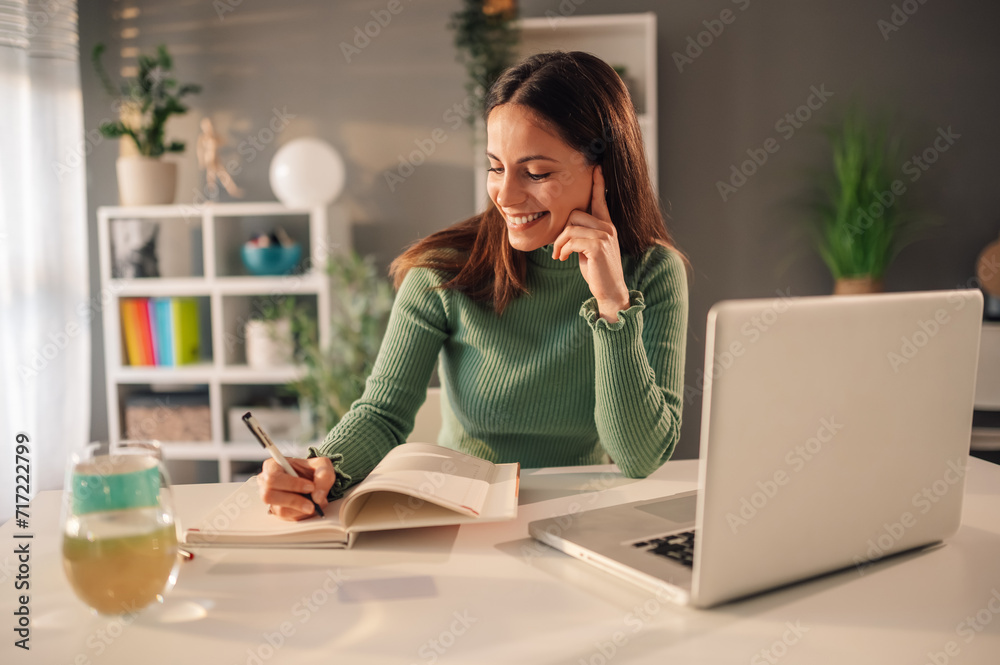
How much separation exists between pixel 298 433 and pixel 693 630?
2503 mm

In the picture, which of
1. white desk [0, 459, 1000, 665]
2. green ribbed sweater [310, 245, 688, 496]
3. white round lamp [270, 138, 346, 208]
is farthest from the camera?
white round lamp [270, 138, 346, 208]

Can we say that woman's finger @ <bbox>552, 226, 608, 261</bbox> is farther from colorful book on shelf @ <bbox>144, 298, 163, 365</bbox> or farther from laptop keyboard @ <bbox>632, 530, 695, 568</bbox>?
colorful book on shelf @ <bbox>144, 298, 163, 365</bbox>

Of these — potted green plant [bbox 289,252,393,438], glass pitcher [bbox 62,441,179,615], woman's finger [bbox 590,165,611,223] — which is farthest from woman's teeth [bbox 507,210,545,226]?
potted green plant [bbox 289,252,393,438]

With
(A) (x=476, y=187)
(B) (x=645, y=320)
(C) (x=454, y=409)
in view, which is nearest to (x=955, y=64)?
(A) (x=476, y=187)

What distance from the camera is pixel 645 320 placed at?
4.51 ft

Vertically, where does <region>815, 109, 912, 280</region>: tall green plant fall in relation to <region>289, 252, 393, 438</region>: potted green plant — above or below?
above

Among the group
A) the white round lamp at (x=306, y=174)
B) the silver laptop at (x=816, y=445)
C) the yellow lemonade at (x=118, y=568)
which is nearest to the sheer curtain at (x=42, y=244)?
the white round lamp at (x=306, y=174)

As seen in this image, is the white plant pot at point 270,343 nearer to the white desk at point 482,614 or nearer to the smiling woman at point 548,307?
the smiling woman at point 548,307

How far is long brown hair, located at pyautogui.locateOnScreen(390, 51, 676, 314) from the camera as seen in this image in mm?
1292

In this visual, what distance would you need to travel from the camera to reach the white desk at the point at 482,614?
0.65 meters

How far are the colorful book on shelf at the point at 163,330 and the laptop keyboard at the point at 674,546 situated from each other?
101 inches

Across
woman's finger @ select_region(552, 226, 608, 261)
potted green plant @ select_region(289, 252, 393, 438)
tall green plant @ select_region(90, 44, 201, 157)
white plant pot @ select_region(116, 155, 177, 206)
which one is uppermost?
tall green plant @ select_region(90, 44, 201, 157)

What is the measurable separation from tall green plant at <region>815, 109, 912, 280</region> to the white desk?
227cm

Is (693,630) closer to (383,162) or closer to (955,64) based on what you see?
(383,162)
